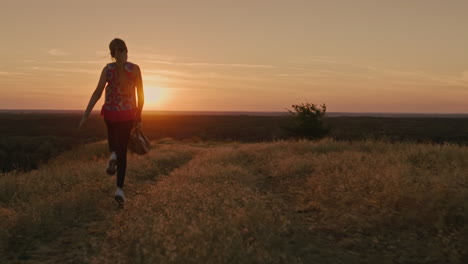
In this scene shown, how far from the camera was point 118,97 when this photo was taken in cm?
574

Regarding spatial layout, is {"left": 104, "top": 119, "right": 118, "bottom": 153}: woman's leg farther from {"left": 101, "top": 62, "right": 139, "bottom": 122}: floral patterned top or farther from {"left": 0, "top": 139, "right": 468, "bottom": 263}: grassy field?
{"left": 0, "top": 139, "right": 468, "bottom": 263}: grassy field

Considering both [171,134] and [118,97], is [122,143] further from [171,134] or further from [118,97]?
[171,134]

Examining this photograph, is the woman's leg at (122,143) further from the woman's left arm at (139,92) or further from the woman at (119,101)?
the woman's left arm at (139,92)

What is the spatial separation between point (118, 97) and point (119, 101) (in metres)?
0.07

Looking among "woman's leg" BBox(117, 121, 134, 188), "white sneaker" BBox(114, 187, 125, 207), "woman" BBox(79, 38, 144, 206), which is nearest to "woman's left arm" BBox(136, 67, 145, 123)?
"woman" BBox(79, 38, 144, 206)

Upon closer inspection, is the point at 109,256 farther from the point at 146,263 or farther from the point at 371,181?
the point at 371,181

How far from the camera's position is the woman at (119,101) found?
225 inches

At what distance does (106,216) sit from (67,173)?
3.46 m

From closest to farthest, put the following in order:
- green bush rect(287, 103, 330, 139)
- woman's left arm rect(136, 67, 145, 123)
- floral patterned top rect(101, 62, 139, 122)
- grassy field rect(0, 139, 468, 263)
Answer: grassy field rect(0, 139, 468, 263), floral patterned top rect(101, 62, 139, 122), woman's left arm rect(136, 67, 145, 123), green bush rect(287, 103, 330, 139)

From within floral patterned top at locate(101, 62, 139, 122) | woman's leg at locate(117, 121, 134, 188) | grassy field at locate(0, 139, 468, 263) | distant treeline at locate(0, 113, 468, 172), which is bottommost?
distant treeline at locate(0, 113, 468, 172)

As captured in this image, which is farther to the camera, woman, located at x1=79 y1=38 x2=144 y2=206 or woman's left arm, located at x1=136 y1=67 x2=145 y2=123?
woman's left arm, located at x1=136 y1=67 x2=145 y2=123

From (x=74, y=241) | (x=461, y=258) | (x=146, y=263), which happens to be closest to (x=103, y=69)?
(x=74, y=241)

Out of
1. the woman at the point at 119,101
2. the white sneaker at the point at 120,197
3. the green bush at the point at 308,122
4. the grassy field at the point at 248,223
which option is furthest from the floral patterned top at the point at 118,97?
the green bush at the point at 308,122

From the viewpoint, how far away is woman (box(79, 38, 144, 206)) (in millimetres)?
5723
